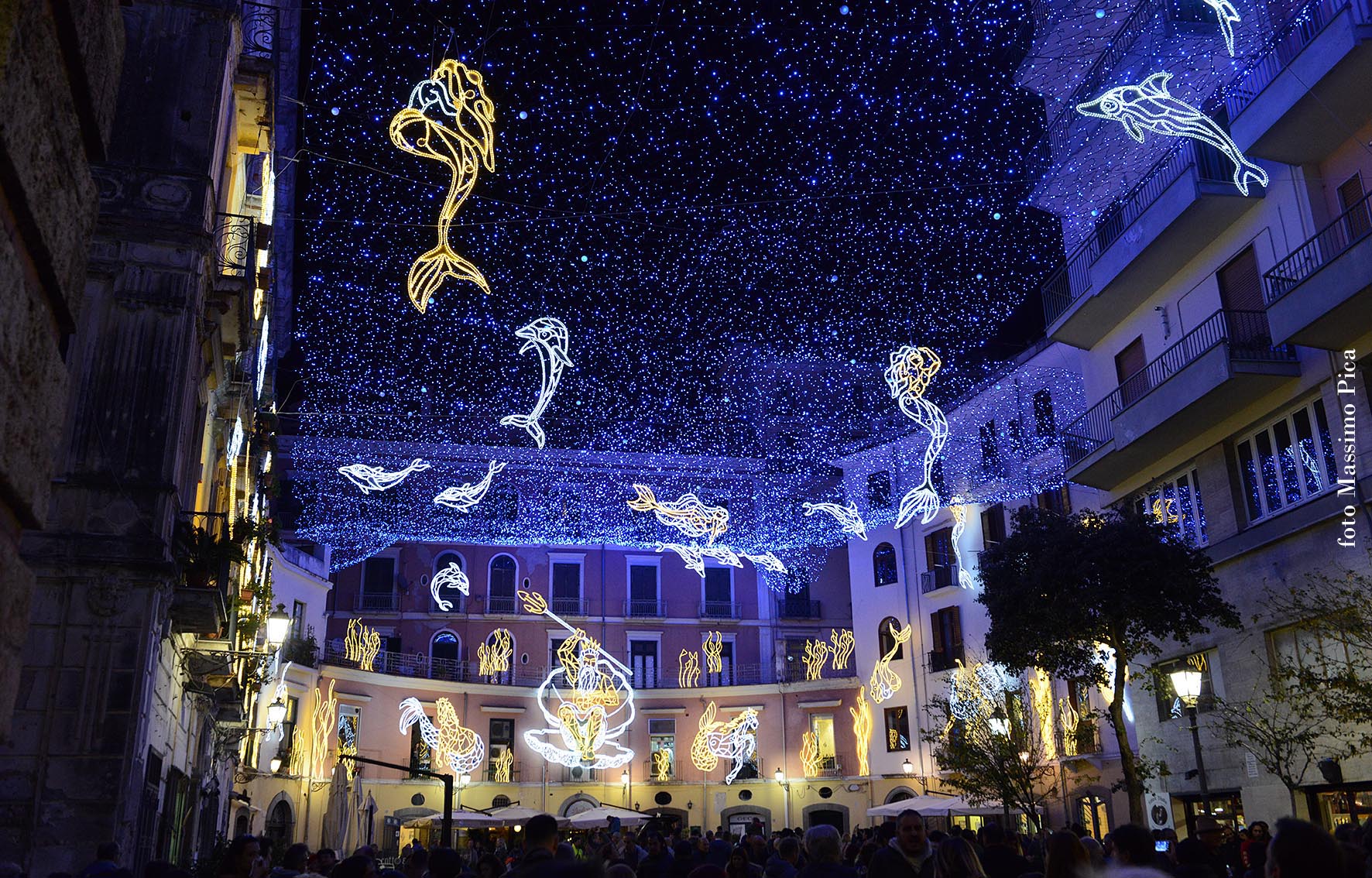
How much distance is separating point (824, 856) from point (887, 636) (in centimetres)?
2876

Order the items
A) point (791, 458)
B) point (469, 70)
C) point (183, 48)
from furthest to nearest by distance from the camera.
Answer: point (791, 458)
point (183, 48)
point (469, 70)

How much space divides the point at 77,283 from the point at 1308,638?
15677 millimetres

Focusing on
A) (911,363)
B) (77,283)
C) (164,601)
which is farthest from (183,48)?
(911,363)

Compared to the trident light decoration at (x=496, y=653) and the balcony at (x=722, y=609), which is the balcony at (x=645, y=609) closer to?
the balcony at (x=722, y=609)

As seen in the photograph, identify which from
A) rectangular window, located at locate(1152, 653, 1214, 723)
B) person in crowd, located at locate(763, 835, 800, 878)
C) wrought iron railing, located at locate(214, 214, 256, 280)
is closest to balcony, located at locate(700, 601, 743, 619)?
rectangular window, located at locate(1152, 653, 1214, 723)

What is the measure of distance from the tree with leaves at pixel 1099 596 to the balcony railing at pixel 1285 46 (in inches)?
236

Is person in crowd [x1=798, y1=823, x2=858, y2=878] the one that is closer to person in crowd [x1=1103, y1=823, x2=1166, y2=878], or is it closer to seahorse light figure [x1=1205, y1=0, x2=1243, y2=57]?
person in crowd [x1=1103, y1=823, x2=1166, y2=878]

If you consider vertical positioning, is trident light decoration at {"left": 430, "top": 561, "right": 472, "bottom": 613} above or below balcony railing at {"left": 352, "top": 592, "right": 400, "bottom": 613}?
above

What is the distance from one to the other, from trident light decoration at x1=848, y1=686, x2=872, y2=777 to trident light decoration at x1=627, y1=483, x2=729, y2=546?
6807mm

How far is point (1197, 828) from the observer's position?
22.2 feet

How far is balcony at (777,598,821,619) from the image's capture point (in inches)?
1518

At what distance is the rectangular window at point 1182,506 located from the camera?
17.2 metres

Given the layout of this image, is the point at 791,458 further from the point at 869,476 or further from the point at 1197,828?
the point at 1197,828

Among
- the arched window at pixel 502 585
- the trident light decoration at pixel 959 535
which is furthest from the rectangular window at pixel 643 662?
the trident light decoration at pixel 959 535
